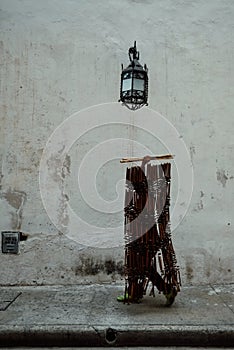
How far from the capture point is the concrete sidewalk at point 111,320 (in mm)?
3543

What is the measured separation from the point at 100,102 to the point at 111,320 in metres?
2.81

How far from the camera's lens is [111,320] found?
3.79 m

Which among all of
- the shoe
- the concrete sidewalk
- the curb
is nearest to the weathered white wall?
the concrete sidewalk

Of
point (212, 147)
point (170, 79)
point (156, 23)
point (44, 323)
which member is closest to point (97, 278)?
point (44, 323)

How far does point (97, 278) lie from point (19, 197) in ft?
4.73

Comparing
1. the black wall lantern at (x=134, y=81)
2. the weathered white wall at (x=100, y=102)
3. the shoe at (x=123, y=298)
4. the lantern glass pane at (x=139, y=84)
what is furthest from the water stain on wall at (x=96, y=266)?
the lantern glass pane at (x=139, y=84)

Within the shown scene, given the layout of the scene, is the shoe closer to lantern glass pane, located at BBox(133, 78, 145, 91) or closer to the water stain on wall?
the water stain on wall

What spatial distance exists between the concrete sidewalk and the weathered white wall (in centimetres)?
58

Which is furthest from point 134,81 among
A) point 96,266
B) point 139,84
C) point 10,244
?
point 10,244

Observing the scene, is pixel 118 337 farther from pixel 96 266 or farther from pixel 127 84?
pixel 127 84

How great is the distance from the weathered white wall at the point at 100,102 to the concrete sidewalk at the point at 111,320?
22.7 inches

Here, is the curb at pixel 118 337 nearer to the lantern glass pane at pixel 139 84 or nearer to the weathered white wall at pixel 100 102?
the weathered white wall at pixel 100 102

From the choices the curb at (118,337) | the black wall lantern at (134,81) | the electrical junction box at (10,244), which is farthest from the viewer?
the electrical junction box at (10,244)

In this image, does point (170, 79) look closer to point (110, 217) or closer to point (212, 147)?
point (212, 147)
